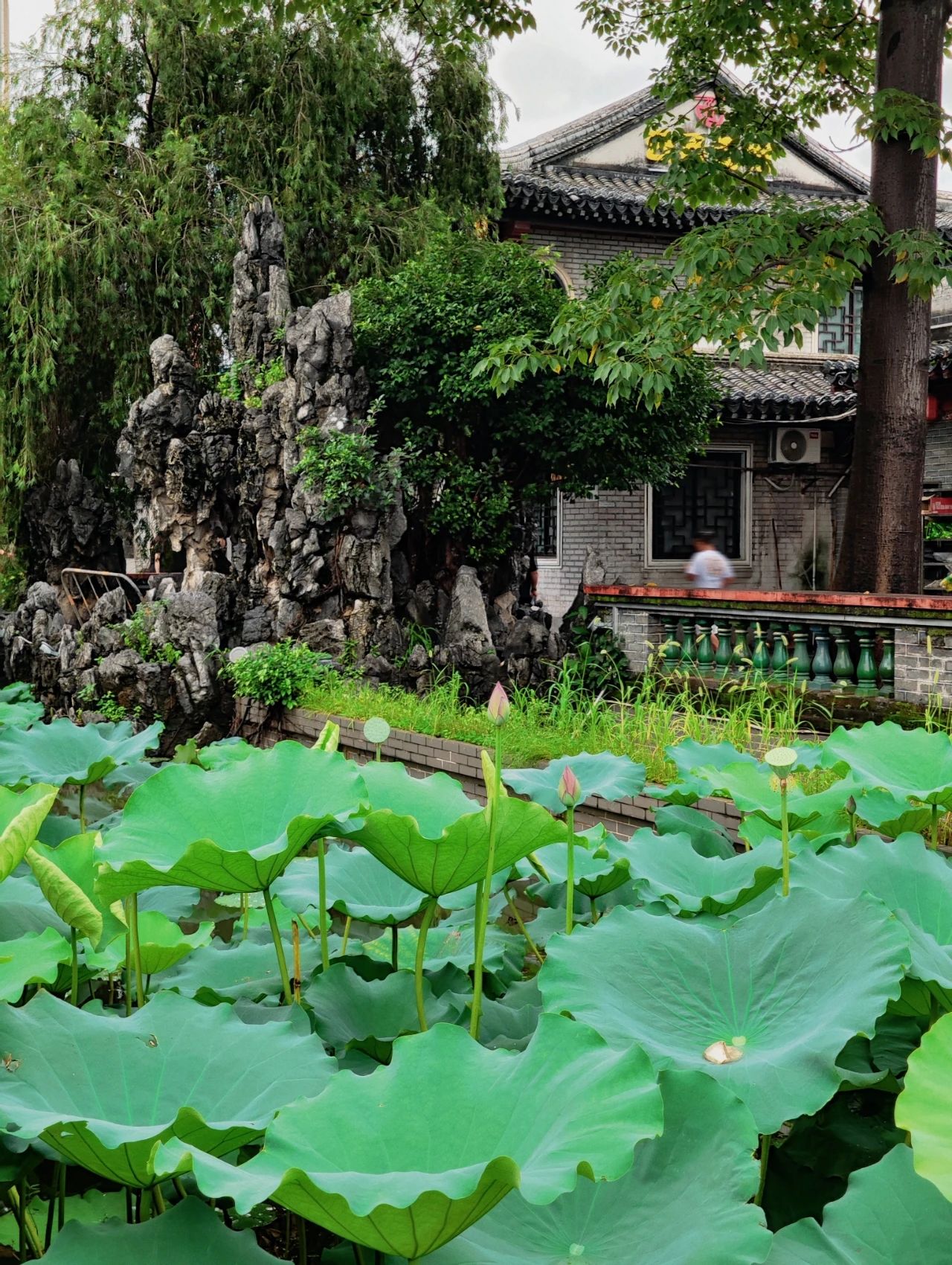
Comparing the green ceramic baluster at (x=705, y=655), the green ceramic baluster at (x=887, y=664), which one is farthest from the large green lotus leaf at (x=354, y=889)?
the green ceramic baluster at (x=705, y=655)

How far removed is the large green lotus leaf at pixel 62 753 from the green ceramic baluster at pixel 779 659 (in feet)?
20.3

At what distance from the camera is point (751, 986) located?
135 centimetres

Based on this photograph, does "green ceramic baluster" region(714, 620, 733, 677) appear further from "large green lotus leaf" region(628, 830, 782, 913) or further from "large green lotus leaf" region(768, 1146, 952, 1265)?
"large green lotus leaf" region(768, 1146, 952, 1265)

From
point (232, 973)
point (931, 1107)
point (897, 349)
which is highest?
point (897, 349)

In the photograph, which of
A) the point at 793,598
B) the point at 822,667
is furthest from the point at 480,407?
the point at 822,667

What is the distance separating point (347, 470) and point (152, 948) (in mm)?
7640

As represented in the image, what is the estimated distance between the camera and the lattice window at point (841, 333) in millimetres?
17766

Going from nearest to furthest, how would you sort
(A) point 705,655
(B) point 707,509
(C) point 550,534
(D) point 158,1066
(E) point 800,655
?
(D) point 158,1066 < (E) point 800,655 < (A) point 705,655 < (C) point 550,534 < (B) point 707,509

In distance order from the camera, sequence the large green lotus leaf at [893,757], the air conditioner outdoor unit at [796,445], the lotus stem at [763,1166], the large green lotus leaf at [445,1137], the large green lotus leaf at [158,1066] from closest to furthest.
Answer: the large green lotus leaf at [445,1137]
the large green lotus leaf at [158,1066]
the lotus stem at [763,1166]
the large green lotus leaf at [893,757]
the air conditioner outdoor unit at [796,445]

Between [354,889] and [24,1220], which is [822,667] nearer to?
[354,889]

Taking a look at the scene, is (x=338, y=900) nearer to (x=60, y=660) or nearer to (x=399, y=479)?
(x=399, y=479)

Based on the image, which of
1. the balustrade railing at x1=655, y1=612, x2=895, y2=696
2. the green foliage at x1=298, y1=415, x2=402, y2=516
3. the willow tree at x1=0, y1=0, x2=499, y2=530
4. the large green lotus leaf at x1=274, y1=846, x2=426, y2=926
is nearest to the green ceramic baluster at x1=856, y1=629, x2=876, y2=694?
the balustrade railing at x1=655, y1=612, x2=895, y2=696

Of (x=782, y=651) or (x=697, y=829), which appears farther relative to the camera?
(x=782, y=651)

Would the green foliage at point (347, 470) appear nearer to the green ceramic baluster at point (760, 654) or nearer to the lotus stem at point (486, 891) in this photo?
the green ceramic baluster at point (760, 654)
